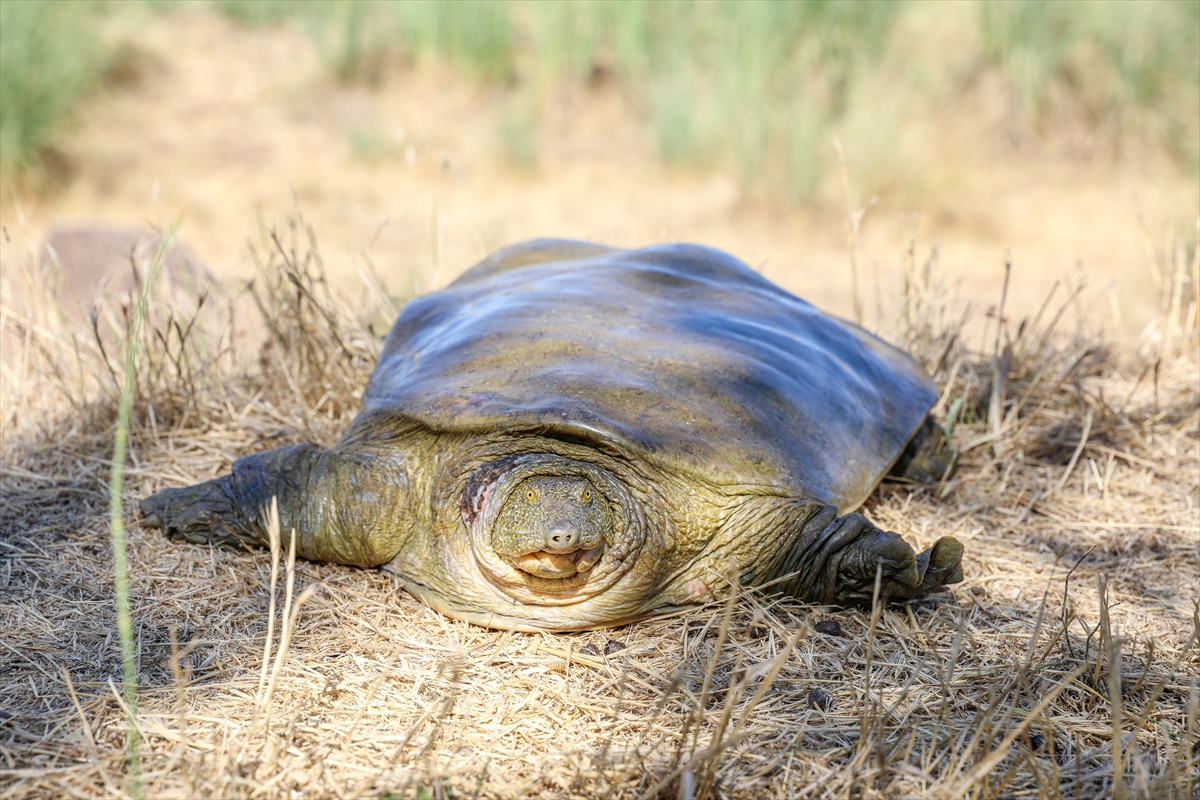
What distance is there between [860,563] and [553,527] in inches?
24.3

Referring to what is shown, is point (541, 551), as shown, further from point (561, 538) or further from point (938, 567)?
point (938, 567)

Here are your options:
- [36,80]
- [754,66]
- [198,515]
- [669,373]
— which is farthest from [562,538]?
[36,80]

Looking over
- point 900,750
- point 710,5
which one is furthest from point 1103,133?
point 900,750

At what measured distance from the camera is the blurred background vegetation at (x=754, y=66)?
23.7 ft

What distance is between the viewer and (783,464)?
211 cm

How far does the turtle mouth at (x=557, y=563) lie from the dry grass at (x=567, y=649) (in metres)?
0.15

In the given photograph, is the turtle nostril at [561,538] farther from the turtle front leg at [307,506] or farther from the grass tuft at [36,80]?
the grass tuft at [36,80]

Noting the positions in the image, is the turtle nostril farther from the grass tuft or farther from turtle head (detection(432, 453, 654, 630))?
the grass tuft

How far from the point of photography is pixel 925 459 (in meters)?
2.75

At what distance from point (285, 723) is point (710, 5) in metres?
8.27

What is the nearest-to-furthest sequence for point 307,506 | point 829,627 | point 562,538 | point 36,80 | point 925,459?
point 562,538, point 829,627, point 307,506, point 925,459, point 36,80

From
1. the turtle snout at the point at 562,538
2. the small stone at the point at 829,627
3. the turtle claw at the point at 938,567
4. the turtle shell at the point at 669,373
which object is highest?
the turtle shell at the point at 669,373

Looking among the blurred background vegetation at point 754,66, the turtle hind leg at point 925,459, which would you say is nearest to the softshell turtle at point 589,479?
the turtle hind leg at point 925,459

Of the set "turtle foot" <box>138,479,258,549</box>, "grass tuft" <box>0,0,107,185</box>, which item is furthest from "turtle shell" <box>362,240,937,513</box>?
"grass tuft" <box>0,0,107,185</box>
